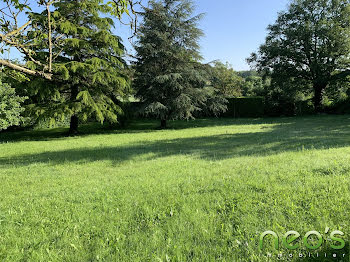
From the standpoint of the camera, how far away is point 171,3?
17.3 metres

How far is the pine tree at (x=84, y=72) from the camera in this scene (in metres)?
13.6

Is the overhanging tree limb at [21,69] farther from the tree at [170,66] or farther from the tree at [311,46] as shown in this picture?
the tree at [311,46]

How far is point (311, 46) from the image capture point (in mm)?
22516

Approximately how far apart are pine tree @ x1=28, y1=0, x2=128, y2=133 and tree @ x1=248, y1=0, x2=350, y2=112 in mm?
15620

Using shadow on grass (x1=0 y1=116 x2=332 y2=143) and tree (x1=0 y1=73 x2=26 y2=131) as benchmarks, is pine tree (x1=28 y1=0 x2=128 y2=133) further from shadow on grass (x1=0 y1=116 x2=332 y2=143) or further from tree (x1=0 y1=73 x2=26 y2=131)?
shadow on grass (x1=0 y1=116 x2=332 y2=143)

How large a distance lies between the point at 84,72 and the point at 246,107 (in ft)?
61.1

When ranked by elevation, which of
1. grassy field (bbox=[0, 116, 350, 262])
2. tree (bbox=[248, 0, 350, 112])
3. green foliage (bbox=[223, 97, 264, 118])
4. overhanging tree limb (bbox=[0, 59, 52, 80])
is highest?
tree (bbox=[248, 0, 350, 112])

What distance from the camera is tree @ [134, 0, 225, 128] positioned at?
Answer: 16547 millimetres

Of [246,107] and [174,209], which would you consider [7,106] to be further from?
[246,107]

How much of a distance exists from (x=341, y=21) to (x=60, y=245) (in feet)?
91.6

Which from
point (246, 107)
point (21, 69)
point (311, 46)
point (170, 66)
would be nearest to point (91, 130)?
point (170, 66)

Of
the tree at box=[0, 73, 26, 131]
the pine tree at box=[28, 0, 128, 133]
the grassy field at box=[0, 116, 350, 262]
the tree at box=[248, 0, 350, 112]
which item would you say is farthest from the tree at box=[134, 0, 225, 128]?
the grassy field at box=[0, 116, 350, 262]

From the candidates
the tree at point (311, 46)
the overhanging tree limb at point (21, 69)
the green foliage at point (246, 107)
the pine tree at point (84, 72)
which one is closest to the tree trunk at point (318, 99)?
the tree at point (311, 46)

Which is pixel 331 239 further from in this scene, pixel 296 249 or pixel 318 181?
pixel 318 181
